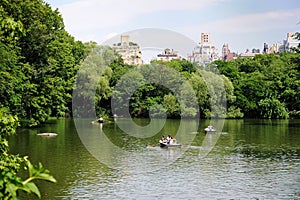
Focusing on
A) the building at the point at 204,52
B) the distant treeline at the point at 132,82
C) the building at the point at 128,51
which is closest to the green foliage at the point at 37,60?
the distant treeline at the point at 132,82

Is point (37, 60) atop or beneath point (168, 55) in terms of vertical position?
beneath

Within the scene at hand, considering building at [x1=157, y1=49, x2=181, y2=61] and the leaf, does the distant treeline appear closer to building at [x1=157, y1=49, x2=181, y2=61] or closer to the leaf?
building at [x1=157, y1=49, x2=181, y2=61]

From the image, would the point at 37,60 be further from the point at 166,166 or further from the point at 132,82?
the point at 132,82

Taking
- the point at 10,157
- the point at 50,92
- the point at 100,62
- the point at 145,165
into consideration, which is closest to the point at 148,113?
the point at 100,62

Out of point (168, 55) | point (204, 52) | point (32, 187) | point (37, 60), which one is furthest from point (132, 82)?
point (32, 187)

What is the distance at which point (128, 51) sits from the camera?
252ft

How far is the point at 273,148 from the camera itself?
30.7 metres

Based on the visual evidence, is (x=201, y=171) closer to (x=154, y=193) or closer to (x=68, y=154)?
(x=154, y=193)

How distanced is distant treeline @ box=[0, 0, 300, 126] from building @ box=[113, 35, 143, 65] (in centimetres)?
304

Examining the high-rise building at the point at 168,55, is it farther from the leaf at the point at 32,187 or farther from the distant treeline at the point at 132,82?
the leaf at the point at 32,187

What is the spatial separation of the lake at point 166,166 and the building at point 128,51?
A: 36602 millimetres

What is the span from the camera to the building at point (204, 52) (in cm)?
7421

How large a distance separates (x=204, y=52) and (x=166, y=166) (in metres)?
79.0

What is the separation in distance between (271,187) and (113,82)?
4900cm
